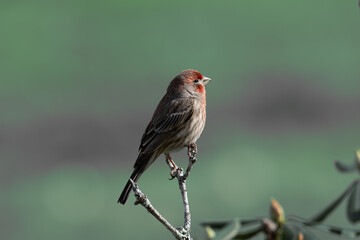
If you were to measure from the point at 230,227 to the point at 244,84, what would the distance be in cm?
1307

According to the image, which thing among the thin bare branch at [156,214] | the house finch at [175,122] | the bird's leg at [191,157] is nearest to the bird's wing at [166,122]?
the house finch at [175,122]

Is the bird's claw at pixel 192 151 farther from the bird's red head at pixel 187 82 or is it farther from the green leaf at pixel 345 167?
the green leaf at pixel 345 167

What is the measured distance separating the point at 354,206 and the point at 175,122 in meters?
3.15

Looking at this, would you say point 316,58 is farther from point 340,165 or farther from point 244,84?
point 340,165

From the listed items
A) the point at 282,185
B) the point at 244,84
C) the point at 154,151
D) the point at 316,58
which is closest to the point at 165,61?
the point at 244,84

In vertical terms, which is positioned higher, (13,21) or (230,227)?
(230,227)

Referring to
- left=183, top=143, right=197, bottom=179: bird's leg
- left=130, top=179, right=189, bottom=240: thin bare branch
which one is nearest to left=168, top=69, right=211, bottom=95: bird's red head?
left=183, top=143, right=197, bottom=179: bird's leg

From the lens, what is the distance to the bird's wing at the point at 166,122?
4043 mm

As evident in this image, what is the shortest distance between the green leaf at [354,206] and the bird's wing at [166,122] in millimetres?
2983

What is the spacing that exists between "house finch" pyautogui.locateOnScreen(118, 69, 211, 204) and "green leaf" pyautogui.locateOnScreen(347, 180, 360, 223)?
117 inches

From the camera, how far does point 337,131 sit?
12961mm

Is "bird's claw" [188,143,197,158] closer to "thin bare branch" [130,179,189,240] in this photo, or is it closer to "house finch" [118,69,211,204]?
"house finch" [118,69,211,204]

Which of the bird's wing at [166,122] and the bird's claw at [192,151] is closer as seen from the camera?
the bird's claw at [192,151]

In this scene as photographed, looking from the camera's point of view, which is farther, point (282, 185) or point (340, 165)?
point (282, 185)
